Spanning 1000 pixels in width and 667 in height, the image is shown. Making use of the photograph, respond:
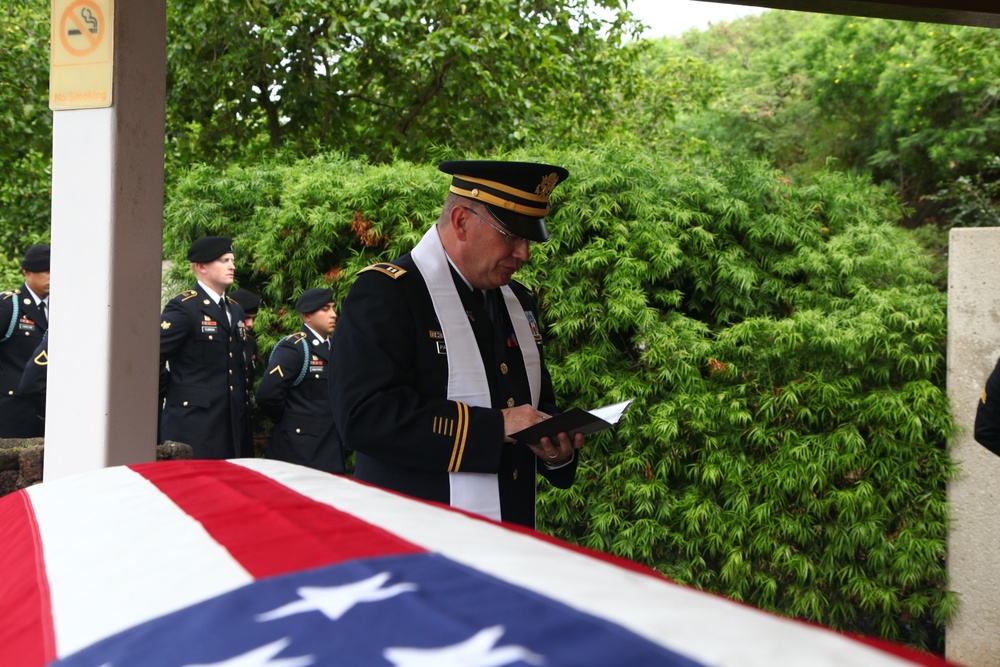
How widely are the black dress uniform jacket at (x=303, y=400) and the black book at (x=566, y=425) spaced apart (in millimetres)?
3808

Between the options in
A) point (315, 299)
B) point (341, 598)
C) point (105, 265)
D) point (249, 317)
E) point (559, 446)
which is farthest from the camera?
point (249, 317)

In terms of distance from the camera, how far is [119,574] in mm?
1107

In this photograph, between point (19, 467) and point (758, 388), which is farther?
point (758, 388)

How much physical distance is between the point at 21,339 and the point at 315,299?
2.27 m

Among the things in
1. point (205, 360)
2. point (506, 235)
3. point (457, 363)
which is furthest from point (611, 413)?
point (205, 360)

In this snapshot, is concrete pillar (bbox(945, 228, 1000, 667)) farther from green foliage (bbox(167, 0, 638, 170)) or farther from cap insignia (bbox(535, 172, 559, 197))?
green foliage (bbox(167, 0, 638, 170))

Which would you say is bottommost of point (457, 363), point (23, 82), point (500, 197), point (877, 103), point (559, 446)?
point (559, 446)

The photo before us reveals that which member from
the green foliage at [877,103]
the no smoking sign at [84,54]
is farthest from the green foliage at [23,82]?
the green foliage at [877,103]

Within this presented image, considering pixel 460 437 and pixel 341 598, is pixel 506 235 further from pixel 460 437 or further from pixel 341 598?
pixel 341 598

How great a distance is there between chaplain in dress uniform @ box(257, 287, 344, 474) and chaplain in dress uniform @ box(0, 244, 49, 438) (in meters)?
1.60

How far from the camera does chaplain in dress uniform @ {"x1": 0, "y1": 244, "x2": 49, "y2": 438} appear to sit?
6754 millimetres

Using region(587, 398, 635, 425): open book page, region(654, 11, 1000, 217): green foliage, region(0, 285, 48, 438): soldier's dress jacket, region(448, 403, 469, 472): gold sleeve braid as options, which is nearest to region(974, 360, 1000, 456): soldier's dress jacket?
region(587, 398, 635, 425): open book page

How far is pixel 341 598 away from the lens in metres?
0.94

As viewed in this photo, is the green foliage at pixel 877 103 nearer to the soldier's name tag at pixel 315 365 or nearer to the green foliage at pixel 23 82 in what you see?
the soldier's name tag at pixel 315 365
